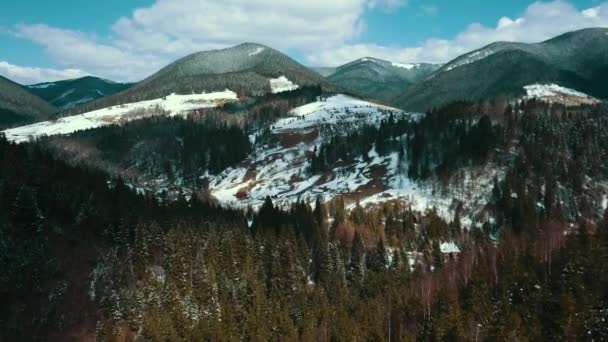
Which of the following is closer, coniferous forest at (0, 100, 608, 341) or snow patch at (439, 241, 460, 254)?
coniferous forest at (0, 100, 608, 341)

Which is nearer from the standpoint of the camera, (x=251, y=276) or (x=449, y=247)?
(x=251, y=276)

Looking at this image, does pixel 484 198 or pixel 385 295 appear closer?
pixel 385 295

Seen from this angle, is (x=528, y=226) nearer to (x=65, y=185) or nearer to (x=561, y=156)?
(x=561, y=156)

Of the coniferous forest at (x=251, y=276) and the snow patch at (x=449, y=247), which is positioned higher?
the coniferous forest at (x=251, y=276)

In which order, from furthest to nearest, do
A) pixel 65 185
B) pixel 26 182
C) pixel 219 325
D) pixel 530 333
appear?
pixel 65 185, pixel 26 182, pixel 219 325, pixel 530 333

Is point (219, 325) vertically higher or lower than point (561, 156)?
lower

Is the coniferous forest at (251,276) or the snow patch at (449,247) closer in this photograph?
the coniferous forest at (251,276)

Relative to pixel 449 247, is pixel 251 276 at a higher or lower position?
higher

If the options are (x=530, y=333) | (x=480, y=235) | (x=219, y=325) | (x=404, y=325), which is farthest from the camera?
(x=480, y=235)

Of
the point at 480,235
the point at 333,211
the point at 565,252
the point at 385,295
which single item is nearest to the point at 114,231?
the point at 385,295

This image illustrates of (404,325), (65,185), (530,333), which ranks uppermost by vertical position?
(65,185)

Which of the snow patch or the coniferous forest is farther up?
the coniferous forest
